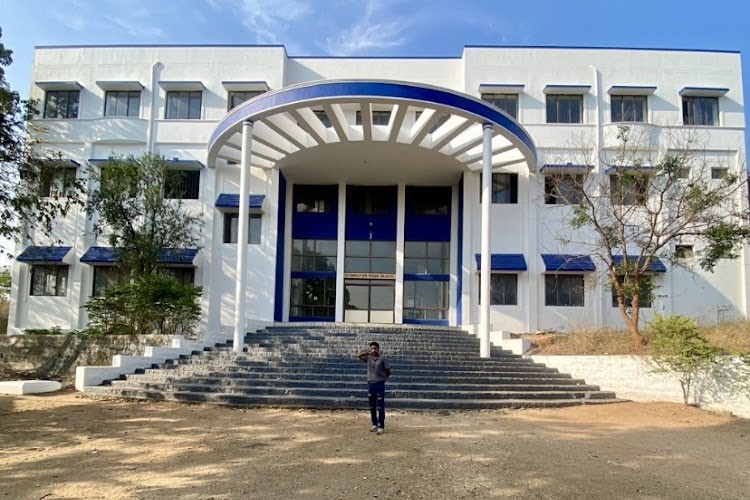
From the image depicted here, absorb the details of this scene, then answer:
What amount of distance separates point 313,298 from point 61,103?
13114mm

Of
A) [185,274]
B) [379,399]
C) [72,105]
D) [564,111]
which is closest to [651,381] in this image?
[379,399]

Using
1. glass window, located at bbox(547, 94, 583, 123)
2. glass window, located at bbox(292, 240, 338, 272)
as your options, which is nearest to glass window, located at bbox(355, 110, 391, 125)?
glass window, located at bbox(292, 240, 338, 272)

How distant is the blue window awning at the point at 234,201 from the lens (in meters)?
19.7

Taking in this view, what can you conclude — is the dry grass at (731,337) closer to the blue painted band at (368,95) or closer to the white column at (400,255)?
the blue painted band at (368,95)

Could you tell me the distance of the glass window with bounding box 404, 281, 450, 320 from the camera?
21.3 m

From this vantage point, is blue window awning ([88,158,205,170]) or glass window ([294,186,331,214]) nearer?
blue window awning ([88,158,205,170])

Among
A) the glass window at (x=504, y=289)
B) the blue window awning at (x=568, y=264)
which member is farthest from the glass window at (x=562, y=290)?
the glass window at (x=504, y=289)

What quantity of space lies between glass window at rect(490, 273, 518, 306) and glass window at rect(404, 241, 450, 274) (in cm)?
239

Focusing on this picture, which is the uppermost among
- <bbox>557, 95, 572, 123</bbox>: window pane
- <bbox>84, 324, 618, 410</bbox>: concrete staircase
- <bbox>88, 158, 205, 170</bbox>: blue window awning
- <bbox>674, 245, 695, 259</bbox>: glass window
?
<bbox>557, 95, 572, 123</bbox>: window pane

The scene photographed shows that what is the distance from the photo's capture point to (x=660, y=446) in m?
7.59

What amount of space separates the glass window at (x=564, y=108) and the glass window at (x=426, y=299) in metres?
7.87

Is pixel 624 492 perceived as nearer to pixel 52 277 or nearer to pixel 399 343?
pixel 399 343

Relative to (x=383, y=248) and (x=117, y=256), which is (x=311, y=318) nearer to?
(x=383, y=248)

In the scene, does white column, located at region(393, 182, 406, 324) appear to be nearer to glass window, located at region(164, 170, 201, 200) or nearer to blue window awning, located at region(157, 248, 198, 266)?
blue window awning, located at region(157, 248, 198, 266)
